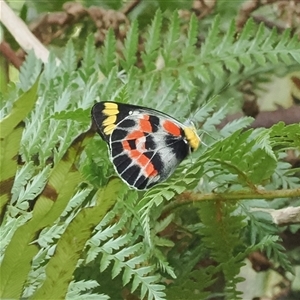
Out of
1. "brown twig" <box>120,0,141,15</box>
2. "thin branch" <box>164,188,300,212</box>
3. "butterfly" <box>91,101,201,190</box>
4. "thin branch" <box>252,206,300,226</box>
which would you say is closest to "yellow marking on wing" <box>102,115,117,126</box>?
"butterfly" <box>91,101,201,190</box>

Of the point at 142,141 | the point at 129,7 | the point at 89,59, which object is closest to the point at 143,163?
the point at 142,141

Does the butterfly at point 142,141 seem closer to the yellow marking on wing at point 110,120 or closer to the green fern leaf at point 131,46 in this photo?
the yellow marking on wing at point 110,120

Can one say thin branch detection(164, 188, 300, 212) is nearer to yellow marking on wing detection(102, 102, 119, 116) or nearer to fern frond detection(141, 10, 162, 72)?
yellow marking on wing detection(102, 102, 119, 116)

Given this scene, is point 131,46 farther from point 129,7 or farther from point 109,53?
point 129,7

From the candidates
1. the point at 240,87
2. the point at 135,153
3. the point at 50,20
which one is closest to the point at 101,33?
the point at 50,20

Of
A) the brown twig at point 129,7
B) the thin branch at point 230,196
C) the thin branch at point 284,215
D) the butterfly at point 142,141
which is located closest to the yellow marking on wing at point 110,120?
the butterfly at point 142,141
